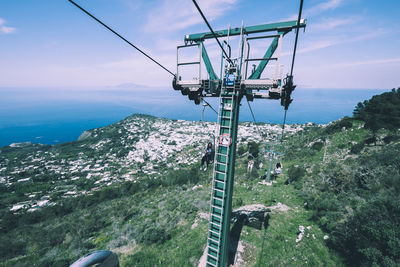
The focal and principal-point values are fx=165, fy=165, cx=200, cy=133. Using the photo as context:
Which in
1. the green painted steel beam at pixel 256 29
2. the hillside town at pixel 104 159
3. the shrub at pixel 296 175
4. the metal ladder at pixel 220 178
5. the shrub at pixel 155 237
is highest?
the green painted steel beam at pixel 256 29

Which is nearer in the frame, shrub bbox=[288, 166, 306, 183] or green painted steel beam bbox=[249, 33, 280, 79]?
green painted steel beam bbox=[249, 33, 280, 79]

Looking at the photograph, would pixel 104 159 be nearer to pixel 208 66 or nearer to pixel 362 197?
pixel 208 66

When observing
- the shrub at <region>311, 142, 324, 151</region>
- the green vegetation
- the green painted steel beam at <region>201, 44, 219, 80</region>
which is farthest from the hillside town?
the green painted steel beam at <region>201, 44, 219, 80</region>

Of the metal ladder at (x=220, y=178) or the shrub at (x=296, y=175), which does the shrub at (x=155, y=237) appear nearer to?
the metal ladder at (x=220, y=178)

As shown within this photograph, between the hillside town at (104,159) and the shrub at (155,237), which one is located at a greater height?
the shrub at (155,237)

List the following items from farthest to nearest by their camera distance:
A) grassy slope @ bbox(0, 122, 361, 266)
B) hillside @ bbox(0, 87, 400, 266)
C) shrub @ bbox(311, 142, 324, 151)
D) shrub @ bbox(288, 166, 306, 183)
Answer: shrub @ bbox(311, 142, 324, 151) < shrub @ bbox(288, 166, 306, 183) < grassy slope @ bbox(0, 122, 361, 266) < hillside @ bbox(0, 87, 400, 266)

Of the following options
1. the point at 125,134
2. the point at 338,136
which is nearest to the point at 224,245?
the point at 338,136

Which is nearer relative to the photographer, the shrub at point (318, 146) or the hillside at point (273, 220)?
the hillside at point (273, 220)

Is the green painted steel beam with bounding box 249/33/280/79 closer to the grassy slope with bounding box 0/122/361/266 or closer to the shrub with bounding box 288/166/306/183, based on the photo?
the grassy slope with bounding box 0/122/361/266

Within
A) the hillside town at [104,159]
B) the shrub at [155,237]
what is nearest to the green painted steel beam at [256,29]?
the shrub at [155,237]

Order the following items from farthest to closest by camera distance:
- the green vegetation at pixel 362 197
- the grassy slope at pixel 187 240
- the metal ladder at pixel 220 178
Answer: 1. the grassy slope at pixel 187 240
2. the green vegetation at pixel 362 197
3. the metal ladder at pixel 220 178
